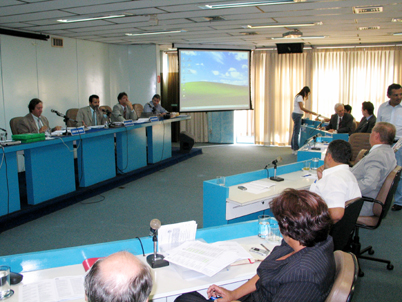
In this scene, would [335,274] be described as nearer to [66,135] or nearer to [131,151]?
[66,135]

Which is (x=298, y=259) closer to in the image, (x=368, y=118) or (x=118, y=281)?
(x=118, y=281)

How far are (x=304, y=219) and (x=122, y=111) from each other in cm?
616

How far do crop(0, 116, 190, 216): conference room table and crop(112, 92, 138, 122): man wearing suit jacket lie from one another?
0.55 meters

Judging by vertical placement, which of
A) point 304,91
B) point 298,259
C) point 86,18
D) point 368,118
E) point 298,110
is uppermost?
point 86,18

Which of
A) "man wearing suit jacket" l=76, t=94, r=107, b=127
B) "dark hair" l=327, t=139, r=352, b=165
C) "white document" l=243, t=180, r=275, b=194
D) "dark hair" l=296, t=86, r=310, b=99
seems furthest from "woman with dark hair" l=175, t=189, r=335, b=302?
"dark hair" l=296, t=86, r=310, b=99

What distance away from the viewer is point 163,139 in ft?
24.8

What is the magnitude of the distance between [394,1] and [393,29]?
2735mm

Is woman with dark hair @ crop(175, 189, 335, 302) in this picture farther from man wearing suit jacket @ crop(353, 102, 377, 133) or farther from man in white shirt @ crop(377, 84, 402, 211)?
man wearing suit jacket @ crop(353, 102, 377, 133)

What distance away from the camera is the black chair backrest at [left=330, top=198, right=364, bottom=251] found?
7.96 feet

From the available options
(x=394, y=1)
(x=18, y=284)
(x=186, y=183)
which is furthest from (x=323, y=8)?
(x=18, y=284)

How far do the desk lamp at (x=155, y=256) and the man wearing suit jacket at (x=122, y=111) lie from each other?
5399 millimetres

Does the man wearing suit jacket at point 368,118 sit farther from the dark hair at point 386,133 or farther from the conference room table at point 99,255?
the conference room table at point 99,255

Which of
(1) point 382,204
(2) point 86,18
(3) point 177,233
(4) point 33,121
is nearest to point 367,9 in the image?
(1) point 382,204

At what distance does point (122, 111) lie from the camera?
7242 millimetres
